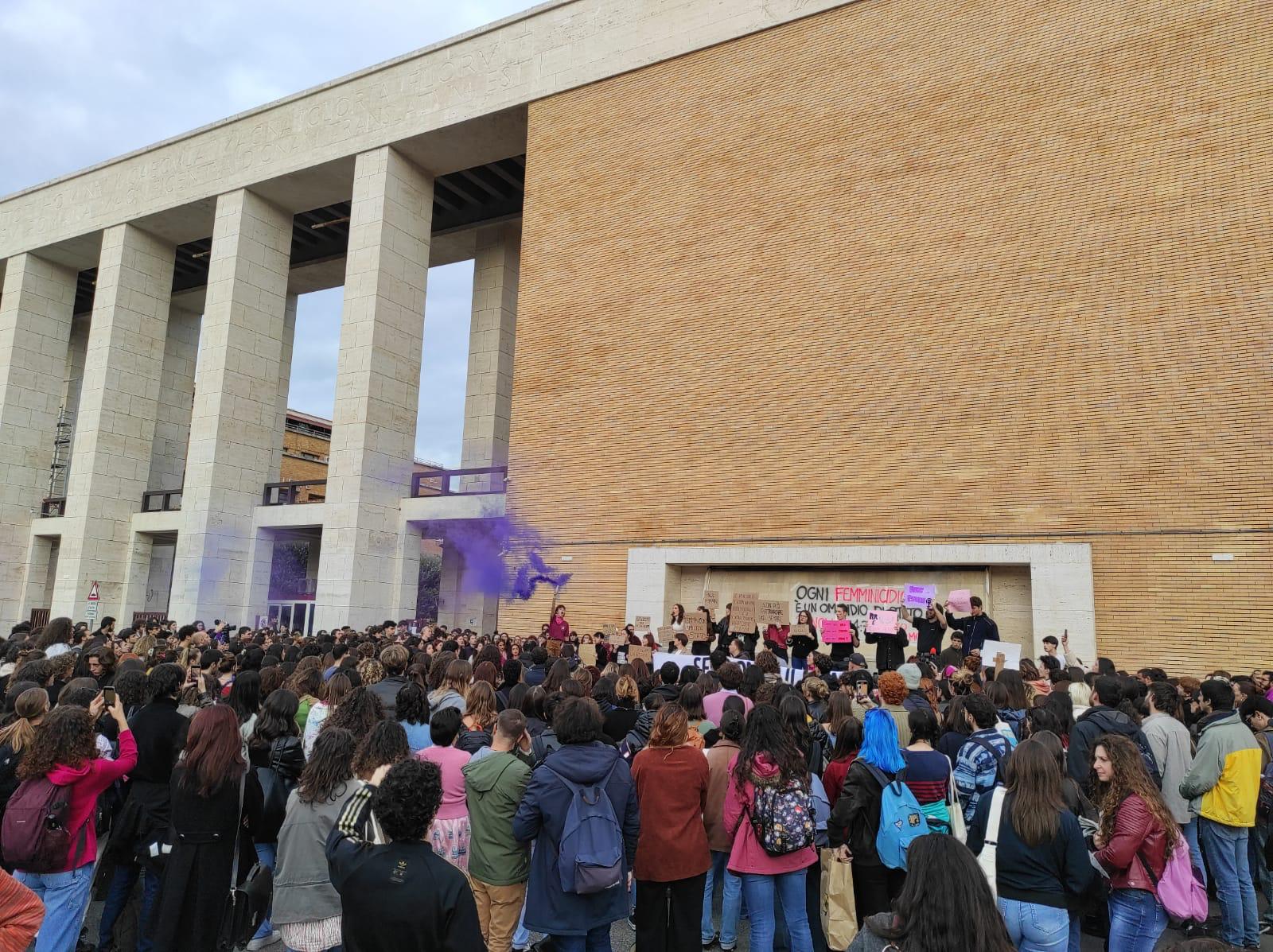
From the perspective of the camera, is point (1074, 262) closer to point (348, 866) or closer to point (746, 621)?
point (746, 621)

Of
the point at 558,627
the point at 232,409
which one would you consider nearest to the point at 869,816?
the point at 558,627

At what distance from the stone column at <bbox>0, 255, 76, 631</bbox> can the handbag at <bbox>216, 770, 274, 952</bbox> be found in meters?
28.3

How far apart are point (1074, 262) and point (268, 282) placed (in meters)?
21.8

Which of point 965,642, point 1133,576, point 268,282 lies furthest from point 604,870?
point 268,282

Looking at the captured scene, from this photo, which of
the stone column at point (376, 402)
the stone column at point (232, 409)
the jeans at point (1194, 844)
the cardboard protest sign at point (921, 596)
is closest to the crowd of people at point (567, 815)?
the jeans at point (1194, 844)

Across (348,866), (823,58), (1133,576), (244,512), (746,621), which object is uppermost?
(823,58)

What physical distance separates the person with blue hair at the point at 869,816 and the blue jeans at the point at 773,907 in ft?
1.13

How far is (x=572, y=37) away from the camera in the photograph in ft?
68.3

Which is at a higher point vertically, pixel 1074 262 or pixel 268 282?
pixel 268 282

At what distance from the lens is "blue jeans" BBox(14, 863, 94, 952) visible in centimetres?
448

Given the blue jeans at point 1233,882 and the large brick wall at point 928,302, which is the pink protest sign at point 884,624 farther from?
the blue jeans at point 1233,882

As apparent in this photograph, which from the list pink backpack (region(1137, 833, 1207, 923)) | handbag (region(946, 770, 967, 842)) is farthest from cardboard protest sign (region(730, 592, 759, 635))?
pink backpack (region(1137, 833, 1207, 923))

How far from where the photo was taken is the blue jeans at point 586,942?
4.38m

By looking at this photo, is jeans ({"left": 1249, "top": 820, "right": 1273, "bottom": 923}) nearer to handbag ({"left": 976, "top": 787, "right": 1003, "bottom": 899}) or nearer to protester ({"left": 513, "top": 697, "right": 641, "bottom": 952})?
handbag ({"left": 976, "top": 787, "right": 1003, "bottom": 899})
